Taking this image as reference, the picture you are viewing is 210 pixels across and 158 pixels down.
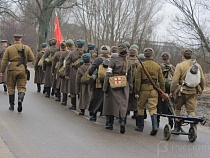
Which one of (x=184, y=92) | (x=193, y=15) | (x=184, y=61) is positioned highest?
(x=193, y=15)

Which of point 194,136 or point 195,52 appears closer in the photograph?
point 194,136

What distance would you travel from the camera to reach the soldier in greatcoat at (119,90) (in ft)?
32.8

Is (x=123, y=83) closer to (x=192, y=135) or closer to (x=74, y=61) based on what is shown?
(x=192, y=135)

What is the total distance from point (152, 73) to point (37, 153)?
3.37m

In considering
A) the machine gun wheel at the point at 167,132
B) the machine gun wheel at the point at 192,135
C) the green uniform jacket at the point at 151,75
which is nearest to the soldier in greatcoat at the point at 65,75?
the green uniform jacket at the point at 151,75

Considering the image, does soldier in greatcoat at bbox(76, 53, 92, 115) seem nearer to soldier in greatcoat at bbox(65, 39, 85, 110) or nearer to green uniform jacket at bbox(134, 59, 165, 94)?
soldier in greatcoat at bbox(65, 39, 85, 110)

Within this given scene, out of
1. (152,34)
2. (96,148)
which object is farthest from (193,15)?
(96,148)

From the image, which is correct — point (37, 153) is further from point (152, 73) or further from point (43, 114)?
point (43, 114)

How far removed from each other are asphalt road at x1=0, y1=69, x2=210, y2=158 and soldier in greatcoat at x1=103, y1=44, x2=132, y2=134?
1.44 feet

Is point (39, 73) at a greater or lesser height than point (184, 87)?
lesser

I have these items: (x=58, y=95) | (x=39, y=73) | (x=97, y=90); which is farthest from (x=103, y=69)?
(x=39, y=73)

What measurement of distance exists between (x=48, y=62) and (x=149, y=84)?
21.1 feet

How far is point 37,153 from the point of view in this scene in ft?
25.2

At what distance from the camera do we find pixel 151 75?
32.4 ft
